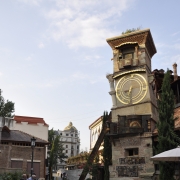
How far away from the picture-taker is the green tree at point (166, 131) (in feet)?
59.1

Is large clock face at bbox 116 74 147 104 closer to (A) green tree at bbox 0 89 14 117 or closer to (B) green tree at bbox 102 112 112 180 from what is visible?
(B) green tree at bbox 102 112 112 180

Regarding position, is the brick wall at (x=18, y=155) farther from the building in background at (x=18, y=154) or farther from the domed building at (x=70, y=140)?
the domed building at (x=70, y=140)

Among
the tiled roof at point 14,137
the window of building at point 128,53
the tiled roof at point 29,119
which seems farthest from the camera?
the tiled roof at point 29,119

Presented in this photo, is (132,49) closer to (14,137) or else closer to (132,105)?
(132,105)

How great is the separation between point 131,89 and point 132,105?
1.48 m

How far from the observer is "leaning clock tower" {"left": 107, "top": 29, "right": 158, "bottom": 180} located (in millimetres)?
21828

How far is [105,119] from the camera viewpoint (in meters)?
27.1

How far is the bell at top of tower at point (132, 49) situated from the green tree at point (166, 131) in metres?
5.59

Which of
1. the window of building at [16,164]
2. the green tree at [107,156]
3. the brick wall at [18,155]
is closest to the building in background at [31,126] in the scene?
the brick wall at [18,155]

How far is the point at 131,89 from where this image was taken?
24.8 m

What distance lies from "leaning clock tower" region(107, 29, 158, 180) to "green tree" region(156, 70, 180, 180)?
2.88 meters

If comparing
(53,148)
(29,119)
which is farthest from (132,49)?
(29,119)

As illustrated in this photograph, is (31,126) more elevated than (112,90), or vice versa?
(112,90)

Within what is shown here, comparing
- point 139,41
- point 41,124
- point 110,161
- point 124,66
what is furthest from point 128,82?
point 41,124
